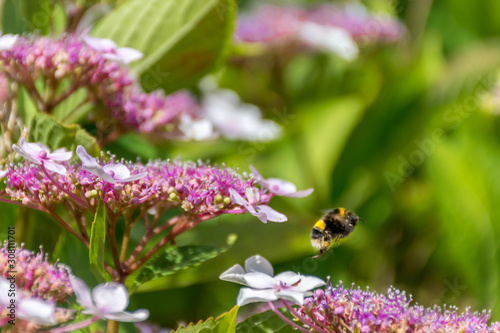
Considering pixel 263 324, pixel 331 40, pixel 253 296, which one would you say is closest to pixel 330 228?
pixel 263 324

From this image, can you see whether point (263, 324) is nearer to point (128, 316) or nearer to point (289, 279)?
point (289, 279)

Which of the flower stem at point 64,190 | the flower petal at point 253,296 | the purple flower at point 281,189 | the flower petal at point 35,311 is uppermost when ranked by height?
the purple flower at point 281,189

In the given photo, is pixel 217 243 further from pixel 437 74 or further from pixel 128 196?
pixel 437 74

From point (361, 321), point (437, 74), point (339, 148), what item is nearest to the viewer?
point (361, 321)

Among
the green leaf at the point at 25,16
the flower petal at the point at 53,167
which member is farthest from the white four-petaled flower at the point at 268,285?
the green leaf at the point at 25,16

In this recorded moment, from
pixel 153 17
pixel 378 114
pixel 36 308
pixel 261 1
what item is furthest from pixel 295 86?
pixel 36 308

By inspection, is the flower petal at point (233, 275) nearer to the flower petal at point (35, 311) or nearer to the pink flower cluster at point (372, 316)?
the pink flower cluster at point (372, 316)
